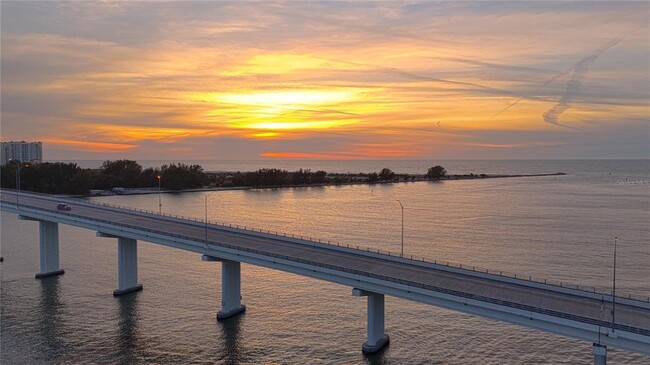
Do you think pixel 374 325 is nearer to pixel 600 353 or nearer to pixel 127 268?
pixel 600 353

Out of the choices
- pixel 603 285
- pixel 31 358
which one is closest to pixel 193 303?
pixel 31 358

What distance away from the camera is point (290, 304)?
168 feet

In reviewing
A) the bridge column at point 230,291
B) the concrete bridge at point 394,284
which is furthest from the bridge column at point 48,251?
the bridge column at point 230,291

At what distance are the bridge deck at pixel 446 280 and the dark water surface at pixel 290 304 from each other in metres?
5.10

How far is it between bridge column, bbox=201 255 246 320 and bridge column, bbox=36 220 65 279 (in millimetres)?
25374

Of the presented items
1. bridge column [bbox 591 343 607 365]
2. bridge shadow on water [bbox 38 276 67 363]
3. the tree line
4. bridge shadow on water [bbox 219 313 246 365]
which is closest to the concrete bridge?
bridge column [bbox 591 343 607 365]

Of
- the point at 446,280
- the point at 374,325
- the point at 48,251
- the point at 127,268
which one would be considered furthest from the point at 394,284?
the point at 48,251

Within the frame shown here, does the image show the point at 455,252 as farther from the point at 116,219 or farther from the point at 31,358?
the point at 31,358

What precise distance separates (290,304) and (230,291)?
5.84 metres

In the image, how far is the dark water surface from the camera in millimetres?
40125

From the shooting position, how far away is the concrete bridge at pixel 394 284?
98.5 feet

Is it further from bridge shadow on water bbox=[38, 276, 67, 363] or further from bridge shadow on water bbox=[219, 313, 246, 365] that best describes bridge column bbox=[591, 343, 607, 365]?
bridge shadow on water bbox=[38, 276, 67, 363]

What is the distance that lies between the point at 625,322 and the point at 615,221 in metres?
85.9

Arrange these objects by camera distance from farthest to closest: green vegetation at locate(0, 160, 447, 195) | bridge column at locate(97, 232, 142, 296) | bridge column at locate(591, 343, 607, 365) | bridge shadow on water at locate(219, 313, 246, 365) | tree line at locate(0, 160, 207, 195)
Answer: green vegetation at locate(0, 160, 447, 195) → tree line at locate(0, 160, 207, 195) → bridge column at locate(97, 232, 142, 296) → bridge shadow on water at locate(219, 313, 246, 365) → bridge column at locate(591, 343, 607, 365)
